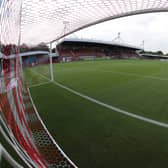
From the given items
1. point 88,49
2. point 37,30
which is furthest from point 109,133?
point 88,49

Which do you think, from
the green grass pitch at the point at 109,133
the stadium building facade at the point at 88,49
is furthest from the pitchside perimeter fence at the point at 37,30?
the stadium building facade at the point at 88,49

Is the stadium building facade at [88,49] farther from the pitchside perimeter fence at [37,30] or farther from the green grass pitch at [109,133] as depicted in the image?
the green grass pitch at [109,133]

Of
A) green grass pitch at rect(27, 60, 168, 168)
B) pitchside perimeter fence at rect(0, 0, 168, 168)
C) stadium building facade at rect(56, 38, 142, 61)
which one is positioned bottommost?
green grass pitch at rect(27, 60, 168, 168)

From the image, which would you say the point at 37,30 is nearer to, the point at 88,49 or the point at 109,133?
the point at 109,133

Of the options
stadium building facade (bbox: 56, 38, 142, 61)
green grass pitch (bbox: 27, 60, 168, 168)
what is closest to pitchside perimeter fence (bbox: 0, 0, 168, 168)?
green grass pitch (bbox: 27, 60, 168, 168)

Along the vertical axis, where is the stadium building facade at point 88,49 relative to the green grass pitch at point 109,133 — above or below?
above

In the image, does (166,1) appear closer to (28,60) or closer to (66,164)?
(66,164)

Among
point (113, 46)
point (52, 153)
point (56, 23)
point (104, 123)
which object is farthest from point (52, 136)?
point (113, 46)

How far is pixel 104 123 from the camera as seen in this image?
3408 mm

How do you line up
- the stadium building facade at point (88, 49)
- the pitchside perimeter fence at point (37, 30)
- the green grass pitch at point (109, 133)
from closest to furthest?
the green grass pitch at point (109, 133)
the pitchside perimeter fence at point (37, 30)
the stadium building facade at point (88, 49)

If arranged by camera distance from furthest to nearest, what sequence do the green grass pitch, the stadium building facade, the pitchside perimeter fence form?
the stadium building facade < the pitchside perimeter fence < the green grass pitch

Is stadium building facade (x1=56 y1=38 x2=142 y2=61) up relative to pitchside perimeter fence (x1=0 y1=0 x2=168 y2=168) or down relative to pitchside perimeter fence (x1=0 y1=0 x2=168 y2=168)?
up

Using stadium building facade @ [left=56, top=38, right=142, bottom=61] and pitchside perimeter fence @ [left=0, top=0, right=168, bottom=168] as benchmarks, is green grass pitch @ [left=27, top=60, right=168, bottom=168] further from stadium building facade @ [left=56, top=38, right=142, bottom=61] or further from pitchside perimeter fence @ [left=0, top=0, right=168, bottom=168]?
stadium building facade @ [left=56, top=38, right=142, bottom=61]

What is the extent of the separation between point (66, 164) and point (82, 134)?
0.87m
